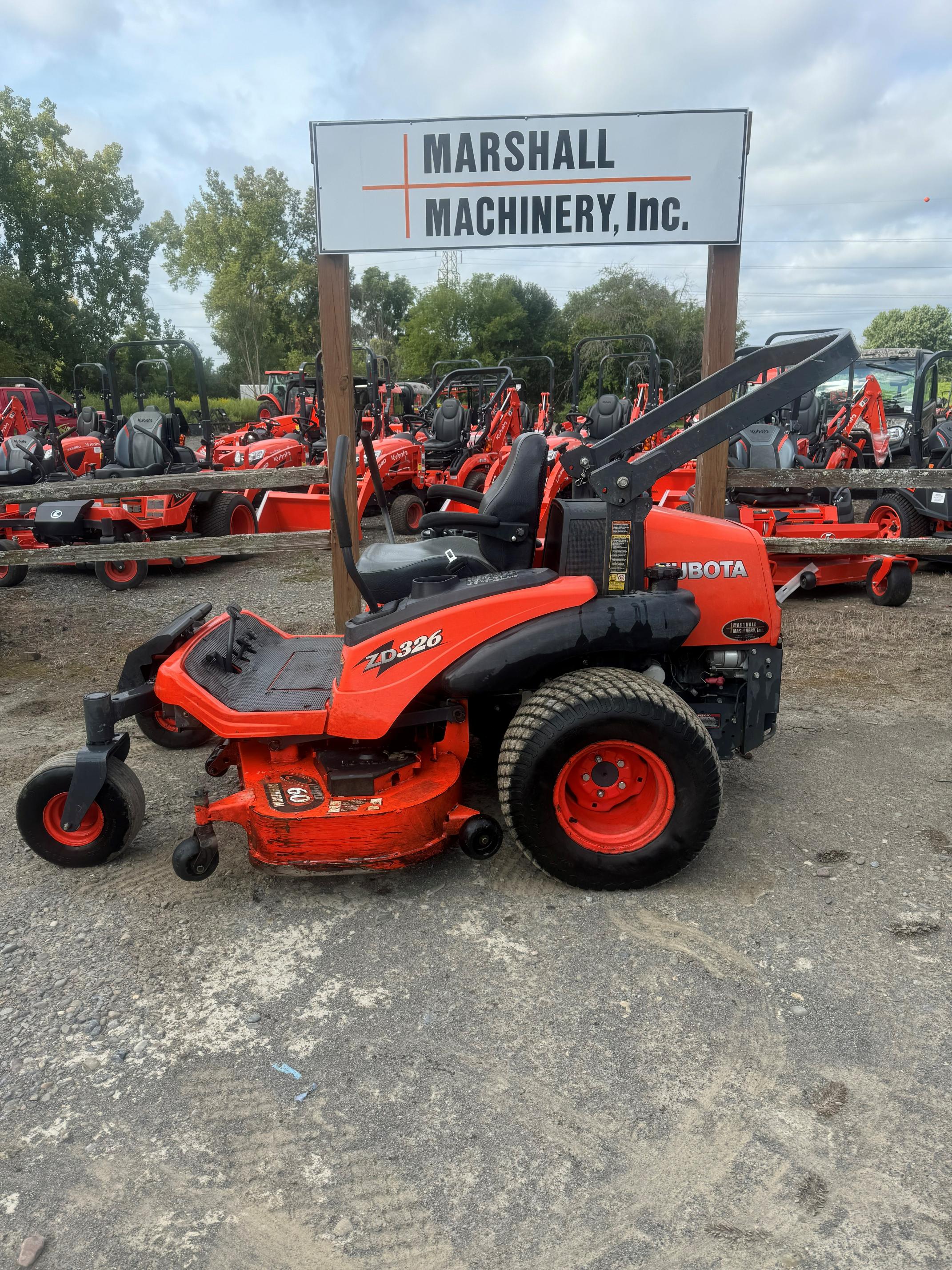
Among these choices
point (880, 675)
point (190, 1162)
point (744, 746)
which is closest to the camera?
point (190, 1162)

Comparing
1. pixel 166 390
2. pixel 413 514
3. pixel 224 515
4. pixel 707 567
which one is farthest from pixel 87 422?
pixel 707 567

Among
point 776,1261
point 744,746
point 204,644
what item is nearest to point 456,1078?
point 776,1261

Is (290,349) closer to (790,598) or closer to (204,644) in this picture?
(790,598)

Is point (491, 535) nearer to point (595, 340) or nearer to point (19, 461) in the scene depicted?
point (19, 461)

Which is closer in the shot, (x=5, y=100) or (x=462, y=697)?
(x=462, y=697)

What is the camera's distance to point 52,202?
37.7m

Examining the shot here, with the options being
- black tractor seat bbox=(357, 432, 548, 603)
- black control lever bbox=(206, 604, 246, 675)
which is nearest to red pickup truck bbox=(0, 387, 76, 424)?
black control lever bbox=(206, 604, 246, 675)

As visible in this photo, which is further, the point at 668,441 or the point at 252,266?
the point at 252,266

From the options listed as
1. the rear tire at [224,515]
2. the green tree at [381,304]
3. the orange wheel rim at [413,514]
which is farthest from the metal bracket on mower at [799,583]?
the green tree at [381,304]

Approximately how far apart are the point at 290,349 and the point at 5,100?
14760mm

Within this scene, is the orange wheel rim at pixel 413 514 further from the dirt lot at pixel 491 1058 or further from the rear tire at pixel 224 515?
the dirt lot at pixel 491 1058

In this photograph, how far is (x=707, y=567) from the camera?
2977 mm

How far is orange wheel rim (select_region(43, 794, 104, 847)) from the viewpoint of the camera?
116 inches

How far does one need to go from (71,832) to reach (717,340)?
3.47 m
